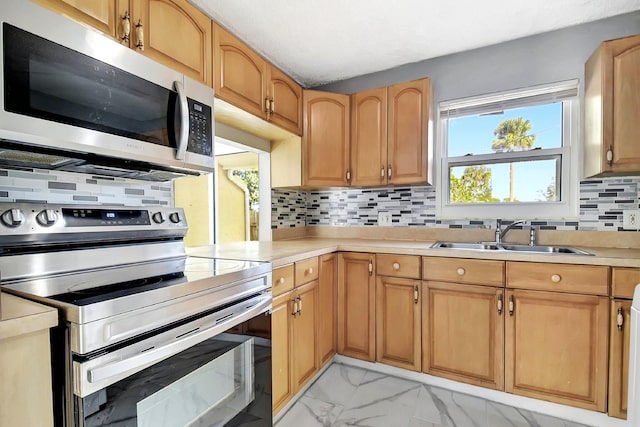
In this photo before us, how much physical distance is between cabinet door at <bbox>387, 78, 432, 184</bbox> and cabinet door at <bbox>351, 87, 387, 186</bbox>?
54mm

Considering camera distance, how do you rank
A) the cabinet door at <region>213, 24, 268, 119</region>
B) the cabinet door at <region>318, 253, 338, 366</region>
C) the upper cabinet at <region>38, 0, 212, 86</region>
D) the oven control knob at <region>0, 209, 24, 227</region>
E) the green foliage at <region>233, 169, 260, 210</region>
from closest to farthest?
the oven control knob at <region>0, 209, 24, 227</region>
the upper cabinet at <region>38, 0, 212, 86</region>
the cabinet door at <region>213, 24, 268, 119</region>
the cabinet door at <region>318, 253, 338, 366</region>
the green foliage at <region>233, 169, 260, 210</region>

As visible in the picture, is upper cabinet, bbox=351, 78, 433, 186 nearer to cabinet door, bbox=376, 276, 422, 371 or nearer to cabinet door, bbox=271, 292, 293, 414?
cabinet door, bbox=376, 276, 422, 371

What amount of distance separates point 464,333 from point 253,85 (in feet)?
6.35

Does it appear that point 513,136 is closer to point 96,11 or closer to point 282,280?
point 282,280

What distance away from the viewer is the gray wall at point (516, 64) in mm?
1928

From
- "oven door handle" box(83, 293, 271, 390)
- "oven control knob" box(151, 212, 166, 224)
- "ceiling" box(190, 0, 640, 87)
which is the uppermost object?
"ceiling" box(190, 0, 640, 87)

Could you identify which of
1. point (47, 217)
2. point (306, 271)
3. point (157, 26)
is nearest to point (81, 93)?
point (47, 217)

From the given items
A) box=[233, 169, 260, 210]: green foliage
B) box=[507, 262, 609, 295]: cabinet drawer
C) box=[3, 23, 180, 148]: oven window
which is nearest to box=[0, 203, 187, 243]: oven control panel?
box=[3, 23, 180, 148]: oven window

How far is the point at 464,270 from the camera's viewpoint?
5.85 ft

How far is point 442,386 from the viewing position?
1.90m

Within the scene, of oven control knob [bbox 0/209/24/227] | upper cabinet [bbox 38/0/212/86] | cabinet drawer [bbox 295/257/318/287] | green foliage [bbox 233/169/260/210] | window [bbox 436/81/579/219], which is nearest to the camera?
oven control knob [bbox 0/209/24/227]

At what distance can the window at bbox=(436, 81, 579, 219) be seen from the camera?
2.06 meters

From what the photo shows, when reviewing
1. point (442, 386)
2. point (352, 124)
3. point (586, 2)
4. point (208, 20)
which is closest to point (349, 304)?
point (442, 386)

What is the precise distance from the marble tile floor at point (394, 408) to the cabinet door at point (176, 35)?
182 centimetres
